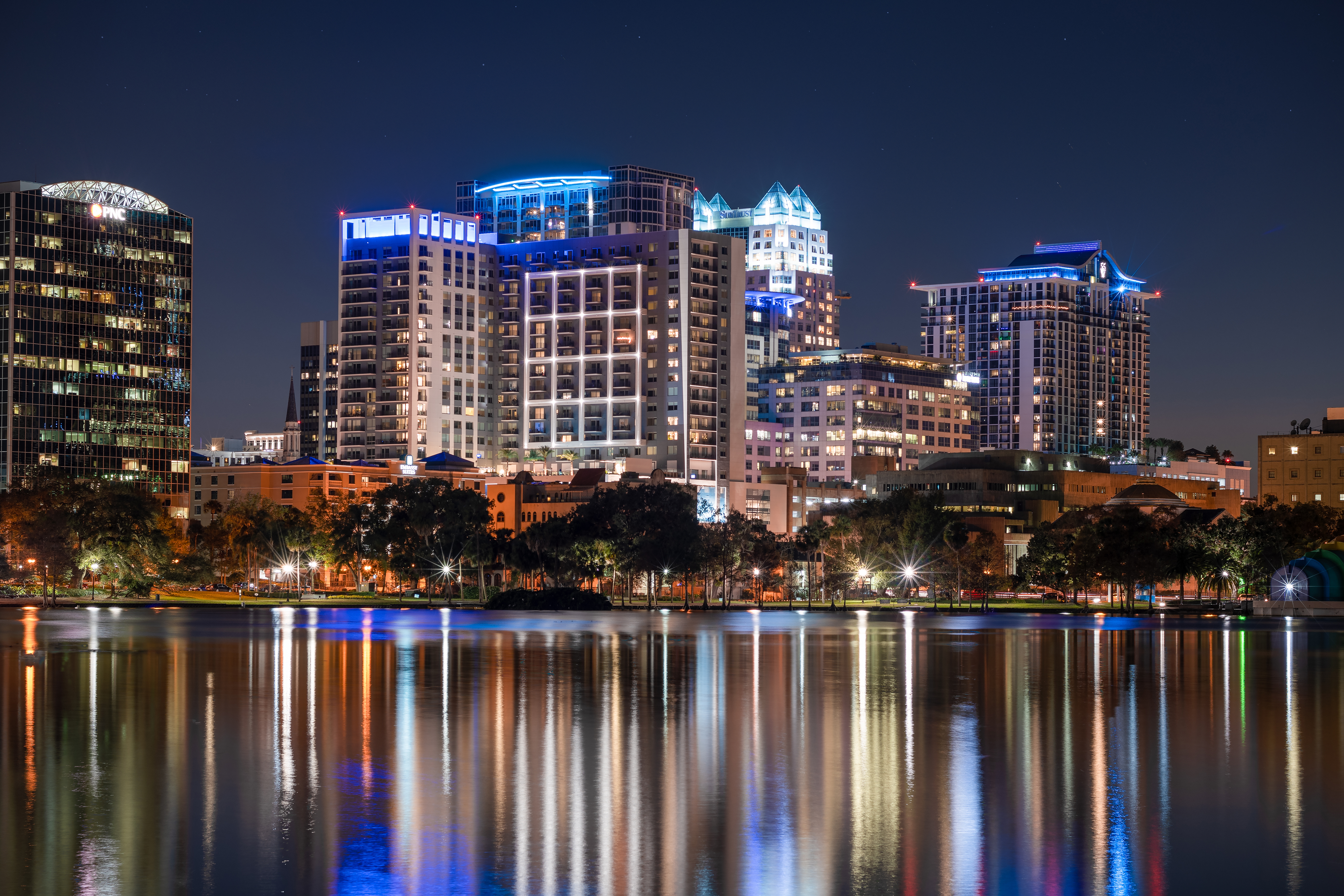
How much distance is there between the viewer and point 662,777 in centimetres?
3712

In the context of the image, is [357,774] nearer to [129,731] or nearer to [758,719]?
[129,731]

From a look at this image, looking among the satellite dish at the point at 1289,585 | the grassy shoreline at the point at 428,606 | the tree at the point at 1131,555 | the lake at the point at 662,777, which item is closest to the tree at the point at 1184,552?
the tree at the point at 1131,555

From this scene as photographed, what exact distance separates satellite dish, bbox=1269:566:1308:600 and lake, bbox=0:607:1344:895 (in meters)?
106

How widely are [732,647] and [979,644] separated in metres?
17.9

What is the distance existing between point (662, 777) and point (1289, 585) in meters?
158

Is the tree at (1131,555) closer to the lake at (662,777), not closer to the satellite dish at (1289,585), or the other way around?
the satellite dish at (1289,585)

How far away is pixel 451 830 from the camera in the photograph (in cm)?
3025

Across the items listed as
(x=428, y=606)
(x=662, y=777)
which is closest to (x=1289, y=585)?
(x=428, y=606)

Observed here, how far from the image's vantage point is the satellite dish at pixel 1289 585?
177m

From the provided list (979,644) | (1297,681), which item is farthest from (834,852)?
(979,644)

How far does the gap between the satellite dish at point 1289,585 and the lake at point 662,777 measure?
106 meters

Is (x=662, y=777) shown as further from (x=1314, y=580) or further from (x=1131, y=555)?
(x=1314, y=580)

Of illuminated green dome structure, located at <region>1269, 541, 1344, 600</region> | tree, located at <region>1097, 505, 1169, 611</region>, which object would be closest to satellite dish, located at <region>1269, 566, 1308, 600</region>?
illuminated green dome structure, located at <region>1269, 541, 1344, 600</region>

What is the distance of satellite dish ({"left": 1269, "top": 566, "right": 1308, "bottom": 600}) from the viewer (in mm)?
177000
